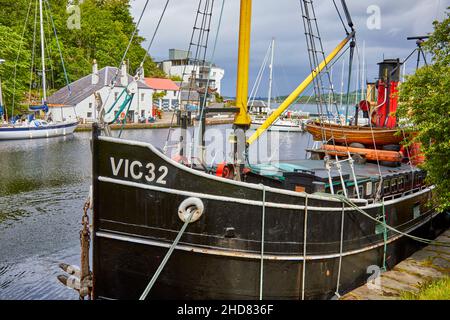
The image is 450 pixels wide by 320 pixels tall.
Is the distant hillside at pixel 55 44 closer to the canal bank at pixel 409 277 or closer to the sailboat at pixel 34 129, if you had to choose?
the sailboat at pixel 34 129

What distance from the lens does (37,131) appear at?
42.5 meters

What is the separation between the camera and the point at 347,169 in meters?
11.6

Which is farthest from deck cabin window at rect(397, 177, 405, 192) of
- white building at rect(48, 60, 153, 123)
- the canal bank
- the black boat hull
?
white building at rect(48, 60, 153, 123)

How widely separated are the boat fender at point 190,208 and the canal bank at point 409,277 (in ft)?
13.0

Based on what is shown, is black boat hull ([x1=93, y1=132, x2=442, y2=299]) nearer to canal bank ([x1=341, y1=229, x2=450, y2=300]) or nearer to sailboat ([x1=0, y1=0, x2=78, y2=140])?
canal bank ([x1=341, y1=229, x2=450, y2=300])

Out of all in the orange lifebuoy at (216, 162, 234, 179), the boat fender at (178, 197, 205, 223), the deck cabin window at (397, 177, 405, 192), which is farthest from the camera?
the deck cabin window at (397, 177, 405, 192)

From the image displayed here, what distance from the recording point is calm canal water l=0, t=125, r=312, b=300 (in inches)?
448

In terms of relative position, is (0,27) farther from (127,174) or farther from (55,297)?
(127,174)

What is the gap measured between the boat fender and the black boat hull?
89mm

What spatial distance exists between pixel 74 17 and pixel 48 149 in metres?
33.8

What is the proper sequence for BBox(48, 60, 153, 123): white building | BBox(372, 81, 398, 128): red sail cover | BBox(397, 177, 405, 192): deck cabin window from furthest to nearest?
BBox(48, 60, 153, 123): white building < BBox(372, 81, 398, 128): red sail cover < BBox(397, 177, 405, 192): deck cabin window

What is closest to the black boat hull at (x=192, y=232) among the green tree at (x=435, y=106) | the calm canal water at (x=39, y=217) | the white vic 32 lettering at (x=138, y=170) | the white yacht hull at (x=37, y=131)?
the white vic 32 lettering at (x=138, y=170)

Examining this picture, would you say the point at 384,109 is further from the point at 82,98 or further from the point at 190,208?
the point at 82,98

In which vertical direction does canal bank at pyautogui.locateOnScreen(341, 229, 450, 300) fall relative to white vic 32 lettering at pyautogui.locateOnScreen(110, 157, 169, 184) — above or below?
below
